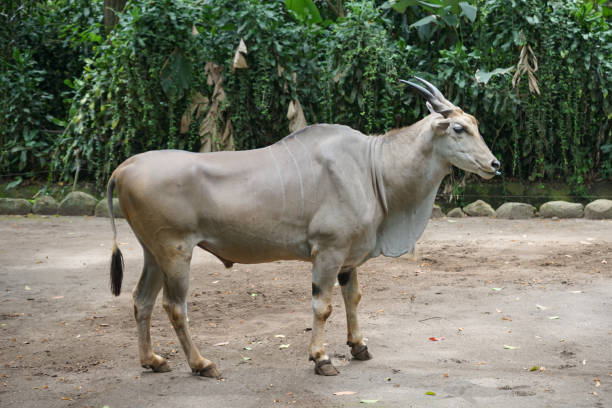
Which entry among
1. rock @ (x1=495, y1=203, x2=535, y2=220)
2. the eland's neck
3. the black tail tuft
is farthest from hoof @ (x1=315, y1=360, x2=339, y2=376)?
rock @ (x1=495, y1=203, x2=535, y2=220)

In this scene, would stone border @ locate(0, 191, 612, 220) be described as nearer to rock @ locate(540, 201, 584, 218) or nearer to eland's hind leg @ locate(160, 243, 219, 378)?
rock @ locate(540, 201, 584, 218)

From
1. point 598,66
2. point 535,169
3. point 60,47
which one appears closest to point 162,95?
point 60,47

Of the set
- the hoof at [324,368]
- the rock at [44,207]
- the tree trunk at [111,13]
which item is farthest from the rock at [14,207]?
the hoof at [324,368]

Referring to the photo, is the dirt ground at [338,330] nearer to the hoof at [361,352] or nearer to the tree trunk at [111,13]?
the hoof at [361,352]

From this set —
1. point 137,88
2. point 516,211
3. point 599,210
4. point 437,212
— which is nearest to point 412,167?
point 437,212

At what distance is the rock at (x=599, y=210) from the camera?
10883 millimetres

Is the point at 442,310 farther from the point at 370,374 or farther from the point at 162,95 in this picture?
the point at 162,95

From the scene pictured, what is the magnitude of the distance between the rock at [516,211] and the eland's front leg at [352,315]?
6.70 meters

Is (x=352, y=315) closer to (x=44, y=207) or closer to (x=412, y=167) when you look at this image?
(x=412, y=167)

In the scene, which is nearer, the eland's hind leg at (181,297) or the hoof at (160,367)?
the eland's hind leg at (181,297)

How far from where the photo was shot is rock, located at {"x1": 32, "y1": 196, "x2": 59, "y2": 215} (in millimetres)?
11859

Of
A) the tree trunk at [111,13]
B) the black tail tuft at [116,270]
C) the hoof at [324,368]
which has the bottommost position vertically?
the hoof at [324,368]

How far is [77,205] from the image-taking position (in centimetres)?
1177

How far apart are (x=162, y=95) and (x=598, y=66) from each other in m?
7.50
